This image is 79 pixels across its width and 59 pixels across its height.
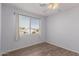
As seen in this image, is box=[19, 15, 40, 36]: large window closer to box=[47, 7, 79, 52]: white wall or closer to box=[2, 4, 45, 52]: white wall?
box=[2, 4, 45, 52]: white wall

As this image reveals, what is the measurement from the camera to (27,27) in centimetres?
186

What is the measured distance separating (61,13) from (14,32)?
1393 millimetres

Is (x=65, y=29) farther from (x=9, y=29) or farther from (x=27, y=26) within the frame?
(x=9, y=29)

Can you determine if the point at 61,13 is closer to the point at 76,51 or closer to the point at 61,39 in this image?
the point at 61,39

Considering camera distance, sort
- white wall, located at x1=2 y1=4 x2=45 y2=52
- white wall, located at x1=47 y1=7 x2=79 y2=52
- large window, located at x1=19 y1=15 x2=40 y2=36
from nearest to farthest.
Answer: white wall, located at x1=2 y1=4 x2=45 y2=52 → large window, located at x1=19 y1=15 x2=40 y2=36 → white wall, located at x1=47 y1=7 x2=79 y2=52

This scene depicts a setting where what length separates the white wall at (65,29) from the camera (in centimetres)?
193

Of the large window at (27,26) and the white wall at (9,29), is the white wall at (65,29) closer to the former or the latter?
the large window at (27,26)

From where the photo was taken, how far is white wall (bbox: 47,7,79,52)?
1.93 meters

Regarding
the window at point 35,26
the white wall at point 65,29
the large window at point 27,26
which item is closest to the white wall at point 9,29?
the large window at point 27,26

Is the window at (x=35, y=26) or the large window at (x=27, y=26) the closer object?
the large window at (x=27, y=26)

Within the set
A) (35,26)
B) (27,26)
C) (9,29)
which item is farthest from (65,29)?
(9,29)

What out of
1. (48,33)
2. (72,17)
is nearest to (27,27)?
(48,33)

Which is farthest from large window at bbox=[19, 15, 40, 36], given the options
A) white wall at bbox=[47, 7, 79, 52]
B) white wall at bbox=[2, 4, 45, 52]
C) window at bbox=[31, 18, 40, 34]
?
white wall at bbox=[47, 7, 79, 52]

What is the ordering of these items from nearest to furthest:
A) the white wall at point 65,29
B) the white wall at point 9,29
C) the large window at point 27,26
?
the white wall at point 9,29
the large window at point 27,26
the white wall at point 65,29
